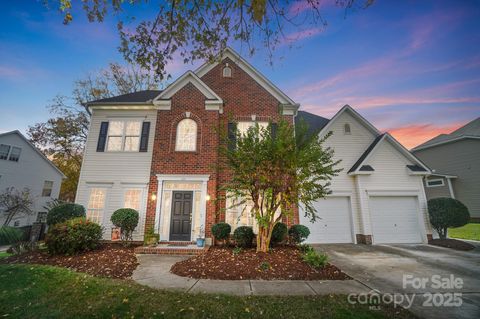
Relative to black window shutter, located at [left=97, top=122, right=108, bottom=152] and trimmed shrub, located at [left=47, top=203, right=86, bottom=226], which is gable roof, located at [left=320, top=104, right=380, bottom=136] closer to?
black window shutter, located at [left=97, top=122, right=108, bottom=152]

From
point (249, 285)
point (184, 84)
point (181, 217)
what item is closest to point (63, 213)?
point (181, 217)

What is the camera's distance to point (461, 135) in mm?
16250

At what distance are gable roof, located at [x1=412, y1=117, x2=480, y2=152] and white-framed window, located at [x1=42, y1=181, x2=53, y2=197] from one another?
3712 centimetres

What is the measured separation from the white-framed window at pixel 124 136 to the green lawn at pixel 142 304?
7.54m

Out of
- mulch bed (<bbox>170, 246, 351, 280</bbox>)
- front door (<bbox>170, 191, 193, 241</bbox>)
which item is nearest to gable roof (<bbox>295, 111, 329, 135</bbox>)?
front door (<bbox>170, 191, 193, 241</bbox>)

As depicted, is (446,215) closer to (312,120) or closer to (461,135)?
(312,120)

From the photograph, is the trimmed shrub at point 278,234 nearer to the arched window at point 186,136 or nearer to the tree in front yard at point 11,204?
the arched window at point 186,136

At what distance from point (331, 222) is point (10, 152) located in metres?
25.1

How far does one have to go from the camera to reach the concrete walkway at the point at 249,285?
14.6ft

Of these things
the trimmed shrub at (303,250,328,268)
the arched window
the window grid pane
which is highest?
the arched window

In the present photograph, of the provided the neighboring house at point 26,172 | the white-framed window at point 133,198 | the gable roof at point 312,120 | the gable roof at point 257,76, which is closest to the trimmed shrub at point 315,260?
the gable roof at point 257,76

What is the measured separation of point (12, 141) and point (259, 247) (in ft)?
73.0

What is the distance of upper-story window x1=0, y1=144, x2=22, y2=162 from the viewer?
1572 cm

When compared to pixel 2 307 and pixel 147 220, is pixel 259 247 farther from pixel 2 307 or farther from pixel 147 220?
pixel 2 307
